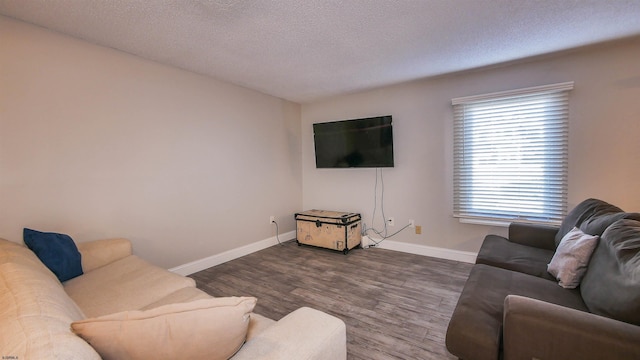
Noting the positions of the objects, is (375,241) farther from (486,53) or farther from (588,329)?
(588,329)

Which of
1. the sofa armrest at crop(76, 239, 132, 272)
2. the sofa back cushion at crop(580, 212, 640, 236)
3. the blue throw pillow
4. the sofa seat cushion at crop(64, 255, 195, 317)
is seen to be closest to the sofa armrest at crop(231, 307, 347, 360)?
the sofa seat cushion at crop(64, 255, 195, 317)

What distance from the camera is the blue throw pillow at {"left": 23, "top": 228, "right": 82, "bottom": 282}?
1829 millimetres

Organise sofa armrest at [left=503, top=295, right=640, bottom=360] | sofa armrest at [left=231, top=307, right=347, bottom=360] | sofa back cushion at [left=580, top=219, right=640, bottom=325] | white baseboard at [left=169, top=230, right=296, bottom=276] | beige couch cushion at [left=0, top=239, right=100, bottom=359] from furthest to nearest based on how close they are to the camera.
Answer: white baseboard at [left=169, top=230, right=296, bottom=276] → sofa back cushion at [left=580, top=219, right=640, bottom=325] → sofa armrest at [left=503, top=295, right=640, bottom=360] → sofa armrest at [left=231, top=307, right=347, bottom=360] → beige couch cushion at [left=0, top=239, right=100, bottom=359]

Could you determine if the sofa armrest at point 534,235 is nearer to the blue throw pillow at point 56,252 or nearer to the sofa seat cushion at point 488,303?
the sofa seat cushion at point 488,303

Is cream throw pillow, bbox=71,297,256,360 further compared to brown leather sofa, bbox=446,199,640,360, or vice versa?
brown leather sofa, bbox=446,199,640,360

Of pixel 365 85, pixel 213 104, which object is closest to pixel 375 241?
pixel 365 85

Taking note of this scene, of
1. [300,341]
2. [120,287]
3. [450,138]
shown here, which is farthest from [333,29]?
[120,287]

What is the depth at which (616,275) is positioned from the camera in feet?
4.44

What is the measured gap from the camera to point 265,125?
4.08 meters

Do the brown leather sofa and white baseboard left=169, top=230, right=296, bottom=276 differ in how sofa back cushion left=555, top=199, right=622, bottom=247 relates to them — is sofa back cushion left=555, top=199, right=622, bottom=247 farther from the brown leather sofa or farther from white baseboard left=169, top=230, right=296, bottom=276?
white baseboard left=169, top=230, right=296, bottom=276

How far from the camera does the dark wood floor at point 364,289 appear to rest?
76.8 inches

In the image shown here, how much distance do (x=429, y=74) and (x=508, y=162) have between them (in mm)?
1367

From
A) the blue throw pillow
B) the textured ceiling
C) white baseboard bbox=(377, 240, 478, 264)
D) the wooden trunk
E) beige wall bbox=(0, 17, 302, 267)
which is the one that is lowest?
white baseboard bbox=(377, 240, 478, 264)

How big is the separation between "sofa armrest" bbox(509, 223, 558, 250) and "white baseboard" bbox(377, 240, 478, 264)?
797 mm
